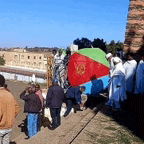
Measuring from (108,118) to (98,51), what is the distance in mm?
5591

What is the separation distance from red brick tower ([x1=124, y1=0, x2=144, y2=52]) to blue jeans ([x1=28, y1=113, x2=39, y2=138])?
12.7 ft

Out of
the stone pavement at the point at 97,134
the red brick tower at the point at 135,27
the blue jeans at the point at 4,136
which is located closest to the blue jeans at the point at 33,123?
the stone pavement at the point at 97,134

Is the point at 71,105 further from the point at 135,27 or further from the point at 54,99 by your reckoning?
the point at 135,27

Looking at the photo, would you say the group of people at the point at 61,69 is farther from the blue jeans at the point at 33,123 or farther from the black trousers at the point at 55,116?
the blue jeans at the point at 33,123

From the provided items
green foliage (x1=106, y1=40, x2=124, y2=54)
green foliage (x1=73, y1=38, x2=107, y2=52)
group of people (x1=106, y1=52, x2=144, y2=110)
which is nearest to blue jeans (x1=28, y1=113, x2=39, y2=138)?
group of people (x1=106, y1=52, x2=144, y2=110)

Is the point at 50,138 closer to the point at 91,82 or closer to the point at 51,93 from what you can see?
the point at 51,93

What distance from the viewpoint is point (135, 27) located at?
7.31 meters

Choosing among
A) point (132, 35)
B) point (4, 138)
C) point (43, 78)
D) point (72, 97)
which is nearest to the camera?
point (4, 138)

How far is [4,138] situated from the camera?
3566mm

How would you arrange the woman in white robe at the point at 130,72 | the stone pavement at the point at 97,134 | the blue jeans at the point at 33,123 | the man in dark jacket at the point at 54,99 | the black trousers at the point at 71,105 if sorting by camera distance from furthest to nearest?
the black trousers at the point at 71,105 → the woman in white robe at the point at 130,72 → the man in dark jacket at the point at 54,99 → the blue jeans at the point at 33,123 → the stone pavement at the point at 97,134

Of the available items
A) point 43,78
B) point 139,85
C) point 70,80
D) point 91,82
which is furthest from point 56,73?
point 43,78

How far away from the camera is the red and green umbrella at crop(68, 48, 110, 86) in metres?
10.3

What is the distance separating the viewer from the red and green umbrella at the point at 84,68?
33.9 ft

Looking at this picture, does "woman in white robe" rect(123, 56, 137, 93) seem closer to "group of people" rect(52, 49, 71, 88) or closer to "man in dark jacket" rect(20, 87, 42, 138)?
"man in dark jacket" rect(20, 87, 42, 138)
